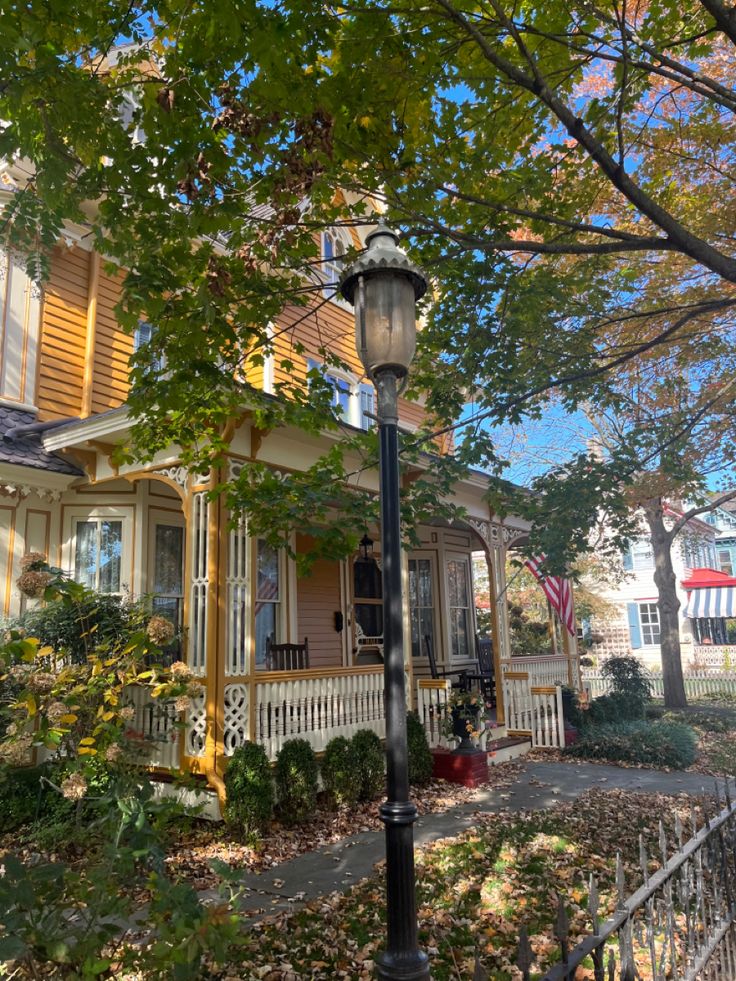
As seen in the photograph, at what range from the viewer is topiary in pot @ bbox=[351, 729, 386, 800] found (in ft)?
28.2

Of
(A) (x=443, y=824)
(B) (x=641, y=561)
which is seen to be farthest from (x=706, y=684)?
(A) (x=443, y=824)

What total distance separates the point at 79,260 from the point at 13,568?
16.4ft

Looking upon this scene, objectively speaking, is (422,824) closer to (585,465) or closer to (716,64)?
(585,465)

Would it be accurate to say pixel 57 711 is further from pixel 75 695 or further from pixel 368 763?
pixel 368 763

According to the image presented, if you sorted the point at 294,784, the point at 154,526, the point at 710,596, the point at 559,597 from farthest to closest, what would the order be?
the point at 710,596 → the point at 559,597 → the point at 154,526 → the point at 294,784

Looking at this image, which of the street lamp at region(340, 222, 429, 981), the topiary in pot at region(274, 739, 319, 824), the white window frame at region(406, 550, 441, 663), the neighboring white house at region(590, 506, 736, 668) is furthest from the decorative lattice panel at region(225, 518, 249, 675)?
the neighboring white house at region(590, 506, 736, 668)

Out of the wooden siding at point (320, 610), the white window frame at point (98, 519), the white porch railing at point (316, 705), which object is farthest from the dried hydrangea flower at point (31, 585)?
the wooden siding at point (320, 610)

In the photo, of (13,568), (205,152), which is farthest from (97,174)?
(13,568)

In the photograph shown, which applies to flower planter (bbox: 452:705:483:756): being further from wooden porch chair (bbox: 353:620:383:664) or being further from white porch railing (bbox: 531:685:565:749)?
wooden porch chair (bbox: 353:620:383:664)

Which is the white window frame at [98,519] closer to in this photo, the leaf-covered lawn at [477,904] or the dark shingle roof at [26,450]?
the dark shingle roof at [26,450]

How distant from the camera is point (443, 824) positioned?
25.1 ft

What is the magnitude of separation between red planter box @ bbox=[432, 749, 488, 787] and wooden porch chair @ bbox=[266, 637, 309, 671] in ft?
8.03

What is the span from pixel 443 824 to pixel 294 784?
67.0 inches

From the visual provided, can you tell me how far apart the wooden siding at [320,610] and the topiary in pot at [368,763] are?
363 cm
